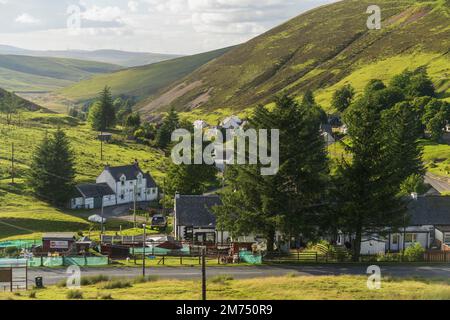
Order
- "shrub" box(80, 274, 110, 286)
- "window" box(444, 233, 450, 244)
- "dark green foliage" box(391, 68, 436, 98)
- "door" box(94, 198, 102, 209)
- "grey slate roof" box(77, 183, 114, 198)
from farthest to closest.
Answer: "dark green foliage" box(391, 68, 436, 98) → "door" box(94, 198, 102, 209) → "grey slate roof" box(77, 183, 114, 198) → "window" box(444, 233, 450, 244) → "shrub" box(80, 274, 110, 286)

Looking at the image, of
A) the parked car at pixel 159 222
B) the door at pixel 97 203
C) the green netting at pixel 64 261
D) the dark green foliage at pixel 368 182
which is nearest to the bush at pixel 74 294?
the green netting at pixel 64 261

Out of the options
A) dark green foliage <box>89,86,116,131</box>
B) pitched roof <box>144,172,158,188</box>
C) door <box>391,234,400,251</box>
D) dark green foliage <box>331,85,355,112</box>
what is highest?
dark green foliage <box>331,85,355,112</box>

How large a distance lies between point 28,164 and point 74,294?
73.8 m

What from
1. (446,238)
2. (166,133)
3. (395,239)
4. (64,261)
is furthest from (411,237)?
(166,133)

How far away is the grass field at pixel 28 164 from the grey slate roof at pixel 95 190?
4891 mm

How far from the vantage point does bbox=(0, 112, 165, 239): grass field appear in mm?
69344

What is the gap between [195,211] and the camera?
59219 millimetres

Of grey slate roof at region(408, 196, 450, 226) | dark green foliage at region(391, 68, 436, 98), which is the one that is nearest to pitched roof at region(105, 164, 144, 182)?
grey slate roof at region(408, 196, 450, 226)

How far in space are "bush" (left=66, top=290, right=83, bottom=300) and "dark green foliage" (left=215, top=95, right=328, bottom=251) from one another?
17558 millimetres

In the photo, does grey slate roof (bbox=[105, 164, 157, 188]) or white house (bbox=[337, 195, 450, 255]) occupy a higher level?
grey slate roof (bbox=[105, 164, 157, 188])

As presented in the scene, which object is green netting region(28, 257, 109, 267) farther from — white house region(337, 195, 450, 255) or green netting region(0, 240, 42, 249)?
white house region(337, 195, 450, 255)

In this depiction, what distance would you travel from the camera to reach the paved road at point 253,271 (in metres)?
41.0

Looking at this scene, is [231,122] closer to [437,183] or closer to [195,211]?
[437,183]

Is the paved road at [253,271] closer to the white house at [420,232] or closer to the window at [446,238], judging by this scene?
the white house at [420,232]
